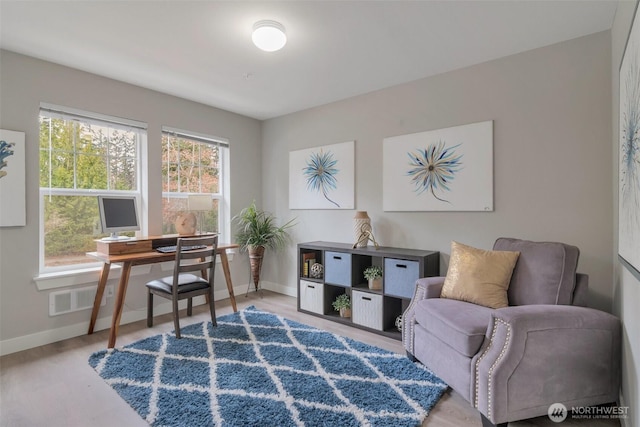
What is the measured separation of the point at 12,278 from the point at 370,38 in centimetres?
341

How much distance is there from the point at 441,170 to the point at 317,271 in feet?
5.53

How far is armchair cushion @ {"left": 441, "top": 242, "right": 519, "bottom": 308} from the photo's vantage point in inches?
88.3

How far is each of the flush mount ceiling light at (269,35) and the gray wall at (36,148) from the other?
182 cm

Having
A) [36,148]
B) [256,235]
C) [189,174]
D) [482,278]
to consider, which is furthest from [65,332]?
[482,278]

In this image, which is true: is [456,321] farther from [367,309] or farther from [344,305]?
[344,305]

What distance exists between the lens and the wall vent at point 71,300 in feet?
9.42

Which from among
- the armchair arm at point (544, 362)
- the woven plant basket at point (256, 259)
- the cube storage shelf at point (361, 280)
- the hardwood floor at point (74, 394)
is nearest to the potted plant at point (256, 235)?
the woven plant basket at point (256, 259)

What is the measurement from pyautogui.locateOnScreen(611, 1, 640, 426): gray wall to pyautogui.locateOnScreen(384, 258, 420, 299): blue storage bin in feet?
4.36

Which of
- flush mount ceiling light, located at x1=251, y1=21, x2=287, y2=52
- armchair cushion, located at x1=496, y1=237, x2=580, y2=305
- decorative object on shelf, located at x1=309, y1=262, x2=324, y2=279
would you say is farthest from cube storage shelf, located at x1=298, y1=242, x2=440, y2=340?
flush mount ceiling light, located at x1=251, y1=21, x2=287, y2=52

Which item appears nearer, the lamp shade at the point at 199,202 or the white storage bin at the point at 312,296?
the white storage bin at the point at 312,296

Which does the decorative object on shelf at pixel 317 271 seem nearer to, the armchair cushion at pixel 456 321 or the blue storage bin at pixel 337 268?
the blue storage bin at pixel 337 268

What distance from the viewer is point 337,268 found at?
3404 mm

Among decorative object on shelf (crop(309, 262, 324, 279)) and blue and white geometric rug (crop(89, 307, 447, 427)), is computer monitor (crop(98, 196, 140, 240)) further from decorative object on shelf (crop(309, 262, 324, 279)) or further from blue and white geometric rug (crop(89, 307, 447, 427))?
decorative object on shelf (crop(309, 262, 324, 279))

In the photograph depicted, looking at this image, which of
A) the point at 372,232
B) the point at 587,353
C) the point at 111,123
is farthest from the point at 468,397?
the point at 111,123
